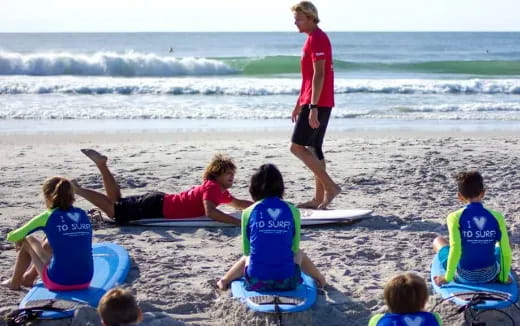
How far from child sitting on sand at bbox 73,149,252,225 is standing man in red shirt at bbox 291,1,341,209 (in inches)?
31.4

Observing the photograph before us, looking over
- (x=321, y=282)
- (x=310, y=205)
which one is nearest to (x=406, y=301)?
(x=321, y=282)

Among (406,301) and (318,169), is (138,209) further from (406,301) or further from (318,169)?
(406,301)

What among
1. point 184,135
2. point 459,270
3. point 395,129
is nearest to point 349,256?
point 459,270

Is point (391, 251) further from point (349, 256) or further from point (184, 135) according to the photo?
point (184, 135)

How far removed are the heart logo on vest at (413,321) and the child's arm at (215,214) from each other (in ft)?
10.8

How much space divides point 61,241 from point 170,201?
7.05 ft

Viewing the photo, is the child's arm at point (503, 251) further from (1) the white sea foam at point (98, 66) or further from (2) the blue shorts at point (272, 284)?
(1) the white sea foam at point (98, 66)

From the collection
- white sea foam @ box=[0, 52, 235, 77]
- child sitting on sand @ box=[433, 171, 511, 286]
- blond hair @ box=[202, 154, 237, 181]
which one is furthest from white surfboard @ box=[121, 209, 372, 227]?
white sea foam @ box=[0, 52, 235, 77]

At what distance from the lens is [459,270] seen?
16.0 ft

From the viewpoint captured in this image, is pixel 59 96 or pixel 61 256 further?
pixel 59 96

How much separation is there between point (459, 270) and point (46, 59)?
2788 centimetres

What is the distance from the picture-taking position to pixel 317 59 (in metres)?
6.83

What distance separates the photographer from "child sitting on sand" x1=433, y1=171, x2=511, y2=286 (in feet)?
15.6
